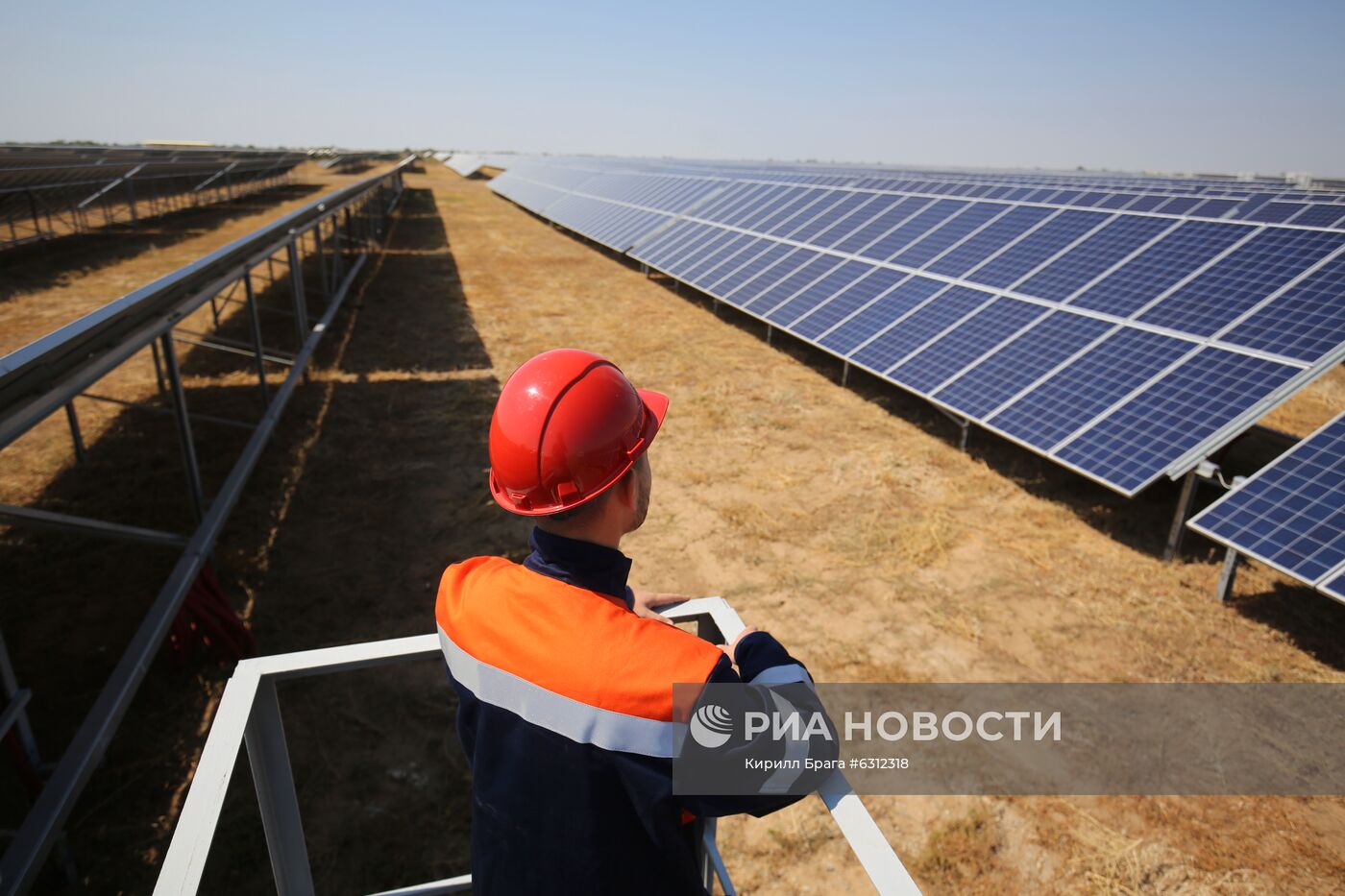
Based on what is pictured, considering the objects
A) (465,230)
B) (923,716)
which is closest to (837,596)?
(923,716)

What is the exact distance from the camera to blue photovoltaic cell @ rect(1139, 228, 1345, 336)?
24.0 feet

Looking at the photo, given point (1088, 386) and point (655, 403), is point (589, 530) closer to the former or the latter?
point (655, 403)

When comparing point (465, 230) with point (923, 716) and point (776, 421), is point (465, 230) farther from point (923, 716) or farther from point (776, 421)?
point (923, 716)

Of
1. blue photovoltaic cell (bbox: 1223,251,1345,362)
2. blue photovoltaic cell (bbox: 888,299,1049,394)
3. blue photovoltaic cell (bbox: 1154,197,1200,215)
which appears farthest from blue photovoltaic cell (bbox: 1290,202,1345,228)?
blue photovoltaic cell (bbox: 888,299,1049,394)

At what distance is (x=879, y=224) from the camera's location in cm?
1340

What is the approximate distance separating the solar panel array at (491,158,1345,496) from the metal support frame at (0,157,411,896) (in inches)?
286

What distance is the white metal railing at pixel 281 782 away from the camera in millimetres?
1342

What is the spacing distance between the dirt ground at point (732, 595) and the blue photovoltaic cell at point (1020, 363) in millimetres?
679

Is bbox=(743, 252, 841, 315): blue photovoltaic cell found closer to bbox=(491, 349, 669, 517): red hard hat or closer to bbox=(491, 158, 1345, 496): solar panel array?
bbox=(491, 158, 1345, 496): solar panel array

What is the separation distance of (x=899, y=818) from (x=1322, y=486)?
4.31 meters

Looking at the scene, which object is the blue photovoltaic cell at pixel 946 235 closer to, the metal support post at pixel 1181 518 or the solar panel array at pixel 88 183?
the metal support post at pixel 1181 518

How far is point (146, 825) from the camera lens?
3.96 metres

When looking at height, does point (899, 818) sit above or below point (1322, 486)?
below

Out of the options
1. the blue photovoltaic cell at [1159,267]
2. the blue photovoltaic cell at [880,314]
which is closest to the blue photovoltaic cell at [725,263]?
the blue photovoltaic cell at [880,314]
